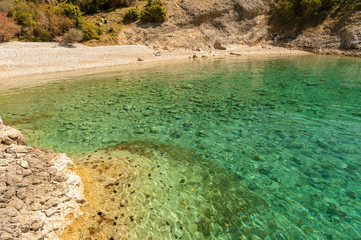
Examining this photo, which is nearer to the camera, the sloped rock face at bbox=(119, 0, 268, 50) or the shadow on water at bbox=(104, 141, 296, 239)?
the shadow on water at bbox=(104, 141, 296, 239)

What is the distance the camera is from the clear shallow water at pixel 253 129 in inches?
149

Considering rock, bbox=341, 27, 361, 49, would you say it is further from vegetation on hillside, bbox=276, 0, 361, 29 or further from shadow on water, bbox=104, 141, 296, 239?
shadow on water, bbox=104, 141, 296, 239

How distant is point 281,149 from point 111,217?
5037 mm

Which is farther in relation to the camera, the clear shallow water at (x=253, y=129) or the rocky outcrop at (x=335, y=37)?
the rocky outcrop at (x=335, y=37)

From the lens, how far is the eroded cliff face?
32.0 m

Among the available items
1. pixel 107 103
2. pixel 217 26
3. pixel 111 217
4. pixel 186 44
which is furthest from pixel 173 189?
pixel 217 26

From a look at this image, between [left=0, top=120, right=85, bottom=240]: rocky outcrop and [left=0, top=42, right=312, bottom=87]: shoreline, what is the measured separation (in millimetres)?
16917

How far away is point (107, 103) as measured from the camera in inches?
421

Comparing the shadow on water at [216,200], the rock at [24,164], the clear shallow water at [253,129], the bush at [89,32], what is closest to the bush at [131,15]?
the bush at [89,32]

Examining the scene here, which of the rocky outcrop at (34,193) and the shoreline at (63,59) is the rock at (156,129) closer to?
the rocky outcrop at (34,193)

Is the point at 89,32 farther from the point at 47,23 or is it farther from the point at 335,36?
the point at 335,36

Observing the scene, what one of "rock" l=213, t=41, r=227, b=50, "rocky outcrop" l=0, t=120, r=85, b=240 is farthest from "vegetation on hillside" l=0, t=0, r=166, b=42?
"rocky outcrop" l=0, t=120, r=85, b=240

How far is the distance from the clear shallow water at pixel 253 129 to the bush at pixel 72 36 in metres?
15.1

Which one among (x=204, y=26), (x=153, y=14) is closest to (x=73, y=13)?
(x=153, y=14)
